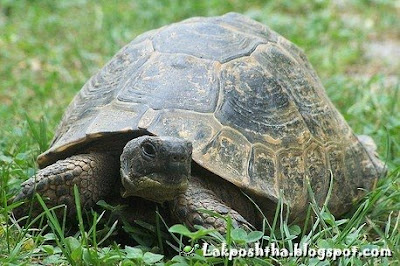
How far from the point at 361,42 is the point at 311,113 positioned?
13.8 ft

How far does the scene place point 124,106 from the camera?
11.5 ft

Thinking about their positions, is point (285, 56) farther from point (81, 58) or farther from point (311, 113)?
point (81, 58)

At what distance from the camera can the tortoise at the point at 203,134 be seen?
324 cm

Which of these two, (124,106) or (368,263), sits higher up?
(124,106)

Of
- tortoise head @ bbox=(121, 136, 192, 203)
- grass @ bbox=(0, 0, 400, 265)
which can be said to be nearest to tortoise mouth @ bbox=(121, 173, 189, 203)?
tortoise head @ bbox=(121, 136, 192, 203)

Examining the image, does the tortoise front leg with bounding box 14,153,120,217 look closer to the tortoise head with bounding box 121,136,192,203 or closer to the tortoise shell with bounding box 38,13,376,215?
the tortoise shell with bounding box 38,13,376,215

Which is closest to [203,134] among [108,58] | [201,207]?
[201,207]

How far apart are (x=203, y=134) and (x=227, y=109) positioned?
208 millimetres

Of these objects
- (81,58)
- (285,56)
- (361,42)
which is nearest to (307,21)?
(361,42)

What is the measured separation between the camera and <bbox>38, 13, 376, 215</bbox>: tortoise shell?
133 inches

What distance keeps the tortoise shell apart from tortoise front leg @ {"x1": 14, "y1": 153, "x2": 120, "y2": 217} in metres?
0.12

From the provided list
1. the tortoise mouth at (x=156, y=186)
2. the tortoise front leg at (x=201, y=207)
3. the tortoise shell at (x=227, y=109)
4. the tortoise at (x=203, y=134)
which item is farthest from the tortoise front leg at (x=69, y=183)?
the tortoise front leg at (x=201, y=207)

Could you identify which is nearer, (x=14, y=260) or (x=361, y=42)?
(x=14, y=260)

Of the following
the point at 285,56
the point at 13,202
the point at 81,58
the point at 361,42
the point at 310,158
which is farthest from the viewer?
the point at 361,42
